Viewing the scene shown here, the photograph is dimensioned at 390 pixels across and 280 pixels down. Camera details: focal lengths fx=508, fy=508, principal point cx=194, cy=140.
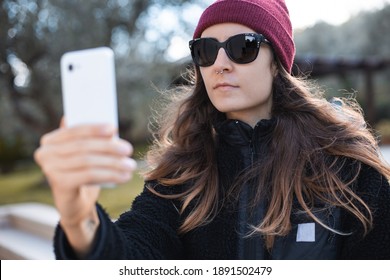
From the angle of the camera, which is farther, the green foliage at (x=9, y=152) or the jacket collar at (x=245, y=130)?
the green foliage at (x=9, y=152)

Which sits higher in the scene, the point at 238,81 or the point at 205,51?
the point at 205,51

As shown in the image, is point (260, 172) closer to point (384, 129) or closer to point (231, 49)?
point (231, 49)

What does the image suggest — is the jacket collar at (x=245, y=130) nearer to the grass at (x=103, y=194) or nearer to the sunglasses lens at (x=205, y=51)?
the sunglasses lens at (x=205, y=51)

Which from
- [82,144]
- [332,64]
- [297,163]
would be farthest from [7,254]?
[332,64]

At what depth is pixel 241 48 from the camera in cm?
170

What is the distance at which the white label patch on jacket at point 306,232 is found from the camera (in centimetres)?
165

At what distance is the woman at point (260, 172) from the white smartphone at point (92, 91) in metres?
0.57

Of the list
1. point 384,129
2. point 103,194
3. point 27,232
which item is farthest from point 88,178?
point 384,129

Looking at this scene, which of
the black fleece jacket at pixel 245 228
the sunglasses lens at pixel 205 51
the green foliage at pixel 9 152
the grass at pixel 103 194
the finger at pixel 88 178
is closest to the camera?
the finger at pixel 88 178

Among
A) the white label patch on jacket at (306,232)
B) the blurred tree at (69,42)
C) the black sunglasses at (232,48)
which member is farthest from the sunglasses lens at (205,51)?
the blurred tree at (69,42)

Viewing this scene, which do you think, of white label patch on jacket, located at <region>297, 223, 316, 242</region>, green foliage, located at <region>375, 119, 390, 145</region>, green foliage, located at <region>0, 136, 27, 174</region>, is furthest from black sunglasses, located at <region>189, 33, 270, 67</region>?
green foliage, located at <region>0, 136, 27, 174</region>

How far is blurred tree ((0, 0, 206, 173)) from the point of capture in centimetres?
934

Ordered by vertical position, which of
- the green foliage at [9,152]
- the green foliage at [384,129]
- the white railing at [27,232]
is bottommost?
the green foliage at [9,152]

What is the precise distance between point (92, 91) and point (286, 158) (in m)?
0.90
